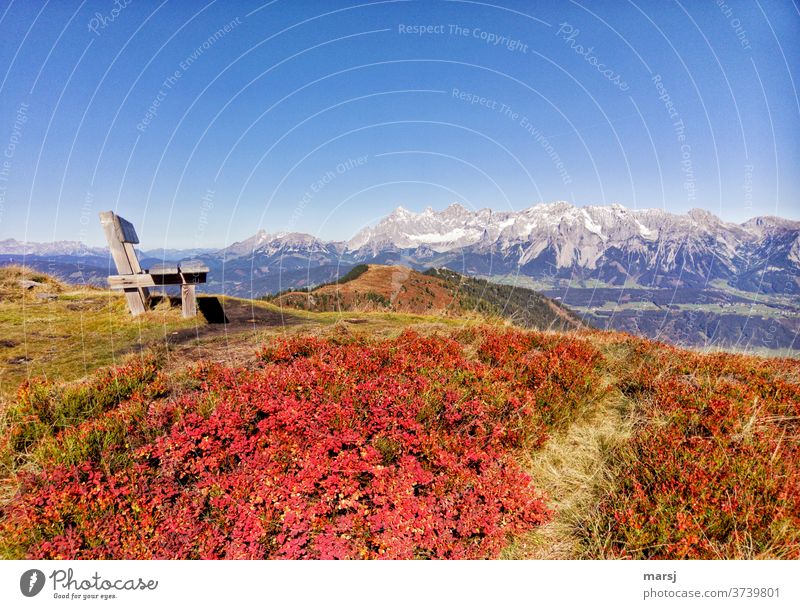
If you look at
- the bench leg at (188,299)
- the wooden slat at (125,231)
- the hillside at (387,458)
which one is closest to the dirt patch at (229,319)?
the bench leg at (188,299)

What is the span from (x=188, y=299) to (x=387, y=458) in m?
9.38

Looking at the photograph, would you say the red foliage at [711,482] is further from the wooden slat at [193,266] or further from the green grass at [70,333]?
the wooden slat at [193,266]

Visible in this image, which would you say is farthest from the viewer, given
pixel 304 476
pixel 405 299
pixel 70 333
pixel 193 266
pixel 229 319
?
pixel 405 299

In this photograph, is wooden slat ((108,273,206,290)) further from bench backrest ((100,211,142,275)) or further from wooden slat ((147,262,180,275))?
bench backrest ((100,211,142,275))

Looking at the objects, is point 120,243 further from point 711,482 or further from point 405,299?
point 405,299

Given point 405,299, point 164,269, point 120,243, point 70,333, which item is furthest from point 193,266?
point 405,299

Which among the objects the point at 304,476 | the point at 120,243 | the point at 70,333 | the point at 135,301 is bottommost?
the point at 304,476

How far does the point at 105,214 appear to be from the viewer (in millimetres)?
10656

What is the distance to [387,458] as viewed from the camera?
176 inches

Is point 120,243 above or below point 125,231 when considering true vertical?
below

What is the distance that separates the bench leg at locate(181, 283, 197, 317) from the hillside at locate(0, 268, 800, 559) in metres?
3.10

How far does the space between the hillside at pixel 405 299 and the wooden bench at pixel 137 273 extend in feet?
13.7

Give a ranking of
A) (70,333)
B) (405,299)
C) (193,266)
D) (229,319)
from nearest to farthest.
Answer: (70,333), (193,266), (229,319), (405,299)

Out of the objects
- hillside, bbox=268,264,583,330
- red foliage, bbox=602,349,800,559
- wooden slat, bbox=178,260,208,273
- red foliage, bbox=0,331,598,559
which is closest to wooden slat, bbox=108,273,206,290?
wooden slat, bbox=178,260,208,273
